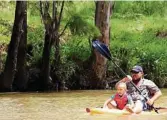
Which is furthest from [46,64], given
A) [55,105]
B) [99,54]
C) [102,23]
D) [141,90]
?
[141,90]

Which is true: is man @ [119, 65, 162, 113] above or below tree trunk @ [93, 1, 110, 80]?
below

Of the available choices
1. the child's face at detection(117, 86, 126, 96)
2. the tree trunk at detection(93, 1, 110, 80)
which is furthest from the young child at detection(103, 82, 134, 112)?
the tree trunk at detection(93, 1, 110, 80)

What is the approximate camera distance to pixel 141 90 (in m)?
11.0

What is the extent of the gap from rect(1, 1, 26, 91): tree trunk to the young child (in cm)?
623

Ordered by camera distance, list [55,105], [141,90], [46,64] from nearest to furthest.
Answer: [141,90] < [55,105] < [46,64]

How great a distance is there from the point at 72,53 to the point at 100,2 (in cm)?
203

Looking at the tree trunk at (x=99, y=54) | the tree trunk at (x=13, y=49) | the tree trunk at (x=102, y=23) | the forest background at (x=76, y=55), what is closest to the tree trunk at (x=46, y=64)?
the forest background at (x=76, y=55)

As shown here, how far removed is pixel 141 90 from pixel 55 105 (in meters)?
3.20

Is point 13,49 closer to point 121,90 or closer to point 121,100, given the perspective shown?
point 121,100

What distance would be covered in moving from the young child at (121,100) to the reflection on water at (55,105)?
0.28 metres

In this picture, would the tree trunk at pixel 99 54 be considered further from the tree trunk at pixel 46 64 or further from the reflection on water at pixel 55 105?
the tree trunk at pixel 46 64

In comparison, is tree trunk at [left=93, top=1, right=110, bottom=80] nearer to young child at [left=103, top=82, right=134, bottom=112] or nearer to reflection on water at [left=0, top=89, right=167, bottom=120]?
reflection on water at [left=0, top=89, right=167, bottom=120]

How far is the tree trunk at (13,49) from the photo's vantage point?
16.3 m

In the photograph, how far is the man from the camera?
35.6 ft
